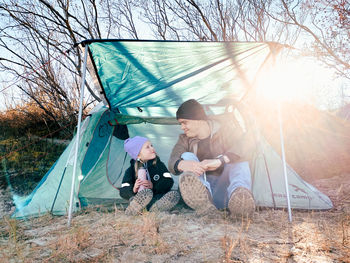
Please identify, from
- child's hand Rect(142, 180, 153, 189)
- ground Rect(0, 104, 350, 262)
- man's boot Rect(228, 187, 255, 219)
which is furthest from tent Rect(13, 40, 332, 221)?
child's hand Rect(142, 180, 153, 189)

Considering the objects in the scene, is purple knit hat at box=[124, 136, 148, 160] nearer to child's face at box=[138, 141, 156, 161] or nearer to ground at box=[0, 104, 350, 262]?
child's face at box=[138, 141, 156, 161]

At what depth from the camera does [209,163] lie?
236 centimetres

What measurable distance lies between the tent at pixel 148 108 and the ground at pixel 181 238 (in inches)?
12.0

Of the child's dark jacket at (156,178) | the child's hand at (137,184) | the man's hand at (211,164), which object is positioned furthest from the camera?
the child's dark jacket at (156,178)

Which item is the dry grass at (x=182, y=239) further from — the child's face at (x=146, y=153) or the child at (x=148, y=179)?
the child's face at (x=146, y=153)

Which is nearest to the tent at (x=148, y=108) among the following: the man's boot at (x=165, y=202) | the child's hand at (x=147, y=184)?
the child's hand at (x=147, y=184)

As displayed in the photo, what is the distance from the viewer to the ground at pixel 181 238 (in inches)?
62.0

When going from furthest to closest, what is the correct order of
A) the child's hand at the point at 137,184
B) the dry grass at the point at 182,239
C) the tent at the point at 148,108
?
1. the child's hand at the point at 137,184
2. the tent at the point at 148,108
3. the dry grass at the point at 182,239

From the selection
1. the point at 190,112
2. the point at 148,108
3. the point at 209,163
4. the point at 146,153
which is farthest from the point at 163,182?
the point at 148,108

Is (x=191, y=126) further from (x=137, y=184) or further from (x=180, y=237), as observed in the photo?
(x=180, y=237)

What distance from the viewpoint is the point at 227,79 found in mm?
3096

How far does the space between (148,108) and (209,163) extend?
1639mm

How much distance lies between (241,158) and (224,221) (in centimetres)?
69

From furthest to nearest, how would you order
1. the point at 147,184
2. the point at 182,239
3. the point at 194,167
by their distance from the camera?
the point at 147,184, the point at 194,167, the point at 182,239
